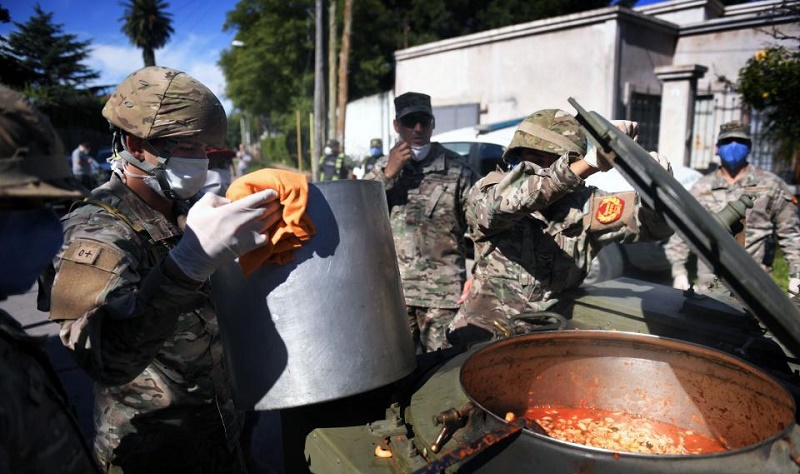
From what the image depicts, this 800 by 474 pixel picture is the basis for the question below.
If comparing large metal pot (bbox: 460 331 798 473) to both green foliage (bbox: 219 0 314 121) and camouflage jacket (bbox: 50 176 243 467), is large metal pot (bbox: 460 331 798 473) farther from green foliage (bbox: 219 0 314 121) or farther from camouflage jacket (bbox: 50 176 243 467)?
green foliage (bbox: 219 0 314 121)

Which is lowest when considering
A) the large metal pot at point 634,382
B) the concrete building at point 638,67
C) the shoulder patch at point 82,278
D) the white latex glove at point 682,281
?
the white latex glove at point 682,281

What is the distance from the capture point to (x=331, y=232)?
55.6 inches

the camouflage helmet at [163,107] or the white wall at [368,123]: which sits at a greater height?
the white wall at [368,123]

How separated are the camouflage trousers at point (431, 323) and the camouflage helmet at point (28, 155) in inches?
99.6

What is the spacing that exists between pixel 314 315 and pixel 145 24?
5200 centimetres

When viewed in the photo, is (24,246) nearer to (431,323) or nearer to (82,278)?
(82,278)

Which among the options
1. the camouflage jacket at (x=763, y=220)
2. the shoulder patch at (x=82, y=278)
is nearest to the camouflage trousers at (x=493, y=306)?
the shoulder patch at (x=82, y=278)

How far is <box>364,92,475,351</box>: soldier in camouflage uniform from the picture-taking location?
351 cm

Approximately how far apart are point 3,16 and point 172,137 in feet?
7.33

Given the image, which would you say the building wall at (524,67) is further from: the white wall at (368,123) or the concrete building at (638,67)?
the white wall at (368,123)

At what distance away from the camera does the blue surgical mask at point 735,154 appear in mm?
4758

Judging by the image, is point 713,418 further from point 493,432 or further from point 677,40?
point 677,40

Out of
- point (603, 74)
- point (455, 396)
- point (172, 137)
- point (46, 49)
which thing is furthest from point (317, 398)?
point (46, 49)

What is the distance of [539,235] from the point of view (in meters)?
2.65
